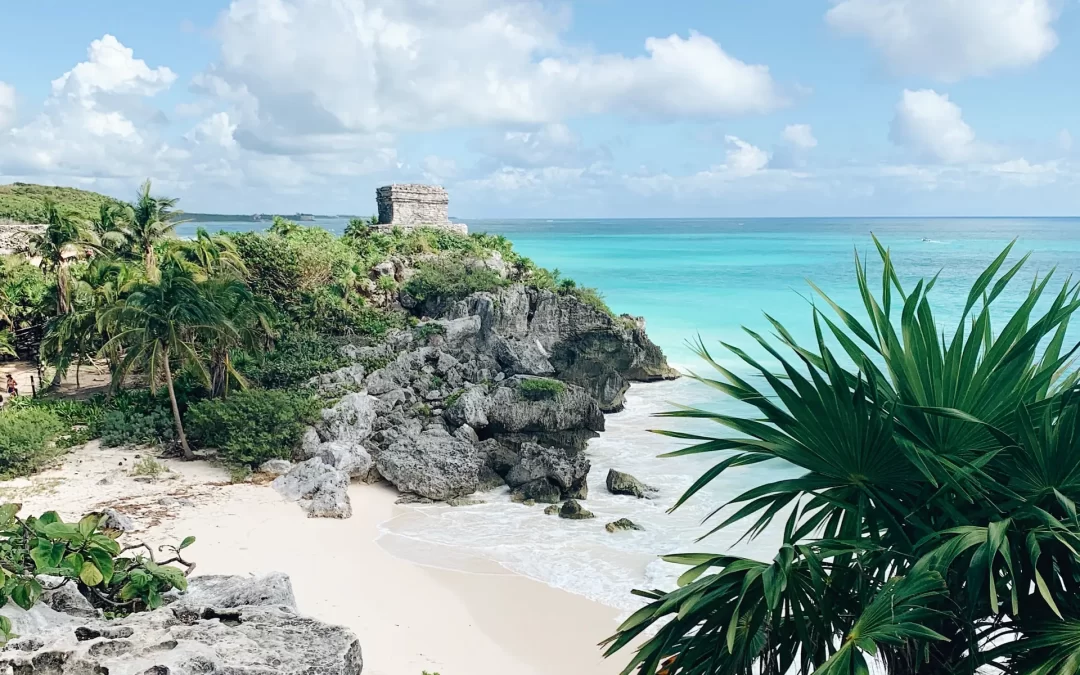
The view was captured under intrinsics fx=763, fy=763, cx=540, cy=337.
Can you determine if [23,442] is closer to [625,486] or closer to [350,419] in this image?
[350,419]

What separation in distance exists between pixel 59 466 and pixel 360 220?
1760cm

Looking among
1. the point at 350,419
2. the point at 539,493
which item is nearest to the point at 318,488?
the point at 350,419

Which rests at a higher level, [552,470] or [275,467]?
[275,467]

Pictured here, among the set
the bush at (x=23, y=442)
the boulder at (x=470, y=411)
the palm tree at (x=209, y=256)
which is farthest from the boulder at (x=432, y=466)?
the palm tree at (x=209, y=256)

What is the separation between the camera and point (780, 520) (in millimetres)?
12852

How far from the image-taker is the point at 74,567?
520 cm

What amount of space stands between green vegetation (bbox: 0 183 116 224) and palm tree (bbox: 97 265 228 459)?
1065 cm

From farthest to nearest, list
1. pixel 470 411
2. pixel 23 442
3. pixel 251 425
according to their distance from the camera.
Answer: pixel 470 411
pixel 251 425
pixel 23 442

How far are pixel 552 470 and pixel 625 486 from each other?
140 centimetres

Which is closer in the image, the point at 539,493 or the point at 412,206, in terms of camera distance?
the point at 539,493

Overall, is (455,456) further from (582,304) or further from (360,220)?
(360,220)

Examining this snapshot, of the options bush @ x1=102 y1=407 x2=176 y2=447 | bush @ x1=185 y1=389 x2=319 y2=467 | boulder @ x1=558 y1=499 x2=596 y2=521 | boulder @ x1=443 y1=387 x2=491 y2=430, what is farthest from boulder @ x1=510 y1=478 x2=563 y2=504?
bush @ x1=102 y1=407 x2=176 y2=447

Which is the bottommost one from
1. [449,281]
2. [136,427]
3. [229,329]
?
[136,427]

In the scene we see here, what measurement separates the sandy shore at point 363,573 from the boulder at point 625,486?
151 inches
